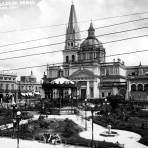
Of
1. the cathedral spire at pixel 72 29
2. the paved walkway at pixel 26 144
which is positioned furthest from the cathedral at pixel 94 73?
the paved walkway at pixel 26 144

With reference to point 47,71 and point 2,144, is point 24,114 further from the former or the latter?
point 47,71

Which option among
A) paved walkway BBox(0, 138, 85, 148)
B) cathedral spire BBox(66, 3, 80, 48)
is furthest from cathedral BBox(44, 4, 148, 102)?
paved walkway BBox(0, 138, 85, 148)

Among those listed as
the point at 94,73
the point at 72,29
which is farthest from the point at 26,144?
the point at 72,29

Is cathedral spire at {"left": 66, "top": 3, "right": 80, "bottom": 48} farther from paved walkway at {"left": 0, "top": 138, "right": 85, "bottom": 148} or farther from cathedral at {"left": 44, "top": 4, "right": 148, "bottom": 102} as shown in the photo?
paved walkway at {"left": 0, "top": 138, "right": 85, "bottom": 148}

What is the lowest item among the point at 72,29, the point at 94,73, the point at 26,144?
the point at 26,144

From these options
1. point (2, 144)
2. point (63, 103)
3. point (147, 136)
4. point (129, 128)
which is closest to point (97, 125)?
point (129, 128)

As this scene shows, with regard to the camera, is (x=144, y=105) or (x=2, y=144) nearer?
(x=2, y=144)

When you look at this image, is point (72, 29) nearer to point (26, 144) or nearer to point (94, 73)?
point (94, 73)

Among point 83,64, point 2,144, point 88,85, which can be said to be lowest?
point 2,144

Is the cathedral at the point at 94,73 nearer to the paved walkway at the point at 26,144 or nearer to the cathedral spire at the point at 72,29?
the cathedral spire at the point at 72,29
